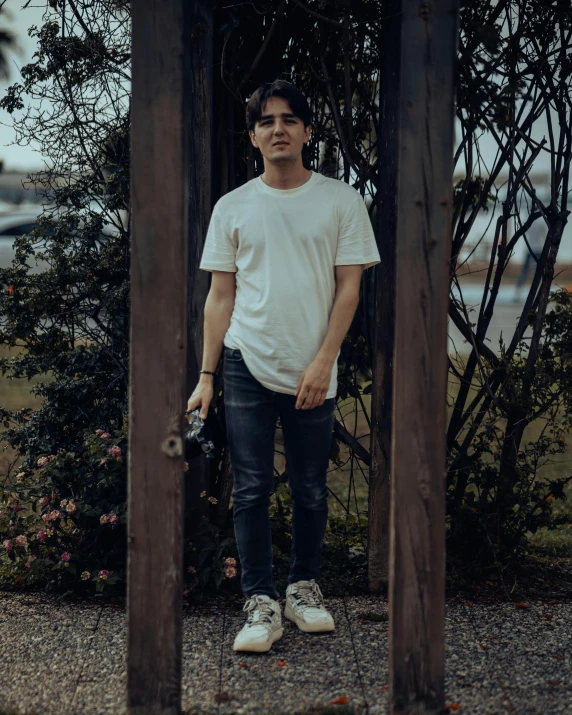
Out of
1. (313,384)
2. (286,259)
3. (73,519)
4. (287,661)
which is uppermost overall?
(286,259)

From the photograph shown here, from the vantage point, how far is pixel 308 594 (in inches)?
128

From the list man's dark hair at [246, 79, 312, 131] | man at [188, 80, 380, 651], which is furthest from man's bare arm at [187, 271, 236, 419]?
man's dark hair at [246, 79, 312, 131]

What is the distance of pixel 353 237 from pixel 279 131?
17.1 inches

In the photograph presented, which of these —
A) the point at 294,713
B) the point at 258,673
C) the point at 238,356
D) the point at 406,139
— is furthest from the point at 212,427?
the point at 406,139

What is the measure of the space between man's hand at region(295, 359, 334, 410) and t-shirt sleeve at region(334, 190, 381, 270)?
1.18 ft

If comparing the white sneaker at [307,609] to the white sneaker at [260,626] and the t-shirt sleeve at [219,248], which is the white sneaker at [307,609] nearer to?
the white sneaker at [260,626]

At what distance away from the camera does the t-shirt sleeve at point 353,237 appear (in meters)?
2.89

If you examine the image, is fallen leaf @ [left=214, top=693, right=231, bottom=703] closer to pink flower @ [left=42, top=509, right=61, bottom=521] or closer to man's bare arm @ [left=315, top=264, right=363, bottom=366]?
man's bare arm @ [left=315, top=264, right=363, bottom=366]

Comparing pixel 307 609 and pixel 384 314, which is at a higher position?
pixel 384 314

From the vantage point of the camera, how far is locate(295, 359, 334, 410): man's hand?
9.34 ft

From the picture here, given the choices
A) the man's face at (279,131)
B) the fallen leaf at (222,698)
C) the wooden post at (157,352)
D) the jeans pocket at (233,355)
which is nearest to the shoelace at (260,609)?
the fallen leaf at (222,698)

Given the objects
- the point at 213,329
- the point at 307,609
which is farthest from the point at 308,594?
the point at 213,329

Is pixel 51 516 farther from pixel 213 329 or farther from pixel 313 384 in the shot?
pixel 313 384

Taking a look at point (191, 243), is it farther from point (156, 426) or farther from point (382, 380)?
point (156, 426)
